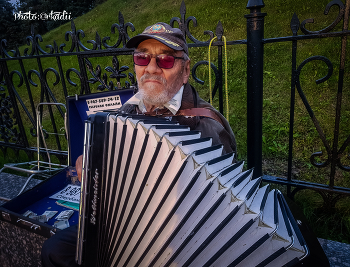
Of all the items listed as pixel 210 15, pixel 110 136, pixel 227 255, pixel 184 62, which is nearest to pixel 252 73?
pixel 184 62

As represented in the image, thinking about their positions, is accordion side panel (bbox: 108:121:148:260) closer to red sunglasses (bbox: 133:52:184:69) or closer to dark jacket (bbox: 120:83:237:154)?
dark jacket (bbox: 120:83:237:154)

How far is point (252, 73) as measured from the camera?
7.07ft

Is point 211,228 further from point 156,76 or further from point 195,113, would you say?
point 156,76

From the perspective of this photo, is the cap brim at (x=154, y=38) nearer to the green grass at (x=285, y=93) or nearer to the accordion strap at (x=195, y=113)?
the accordion strap at (x=195, y=113)

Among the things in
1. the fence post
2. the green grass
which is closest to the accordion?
the fence post

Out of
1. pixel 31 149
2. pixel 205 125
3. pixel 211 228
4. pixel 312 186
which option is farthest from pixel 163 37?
pixel 31 149

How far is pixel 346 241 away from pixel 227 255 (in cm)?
179

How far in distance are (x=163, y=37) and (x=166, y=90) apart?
35 centimetres

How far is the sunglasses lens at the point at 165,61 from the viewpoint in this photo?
1.82 metres

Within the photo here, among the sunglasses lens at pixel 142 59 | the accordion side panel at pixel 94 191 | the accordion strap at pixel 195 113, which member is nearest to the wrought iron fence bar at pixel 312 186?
the accordion strap at pixel 195 113

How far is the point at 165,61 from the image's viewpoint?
6.01ft

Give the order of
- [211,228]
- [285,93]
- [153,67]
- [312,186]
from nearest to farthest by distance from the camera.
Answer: [211,228] < [153,67] < [312,186] < [285,93]

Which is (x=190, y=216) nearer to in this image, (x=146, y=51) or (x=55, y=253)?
(x=55, y=253)

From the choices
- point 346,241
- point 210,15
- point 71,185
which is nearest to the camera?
point 346,241
